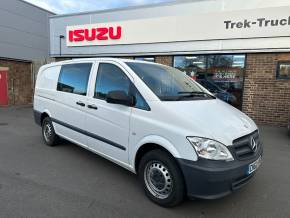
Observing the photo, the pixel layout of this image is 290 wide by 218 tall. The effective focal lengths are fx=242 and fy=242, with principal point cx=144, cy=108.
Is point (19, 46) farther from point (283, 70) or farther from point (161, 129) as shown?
point (161, 129)

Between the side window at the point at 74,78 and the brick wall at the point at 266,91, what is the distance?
6646mm

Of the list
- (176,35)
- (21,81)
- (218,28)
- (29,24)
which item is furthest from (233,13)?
(29,24)

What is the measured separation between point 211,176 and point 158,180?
782mm

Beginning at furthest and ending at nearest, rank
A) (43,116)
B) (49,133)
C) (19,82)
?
(19,82)
(43,116)
(49,133)

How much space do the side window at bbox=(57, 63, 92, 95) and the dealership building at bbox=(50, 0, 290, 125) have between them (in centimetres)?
582

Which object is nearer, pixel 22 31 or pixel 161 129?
pixel 161 129

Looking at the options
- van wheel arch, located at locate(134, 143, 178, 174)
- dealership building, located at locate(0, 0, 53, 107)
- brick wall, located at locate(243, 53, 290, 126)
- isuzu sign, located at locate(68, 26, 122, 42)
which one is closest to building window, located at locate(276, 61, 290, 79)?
brick wall, located at locate(243, 53, 290, 126)

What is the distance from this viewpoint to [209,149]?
271 cm

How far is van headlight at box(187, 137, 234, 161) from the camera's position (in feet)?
8.87

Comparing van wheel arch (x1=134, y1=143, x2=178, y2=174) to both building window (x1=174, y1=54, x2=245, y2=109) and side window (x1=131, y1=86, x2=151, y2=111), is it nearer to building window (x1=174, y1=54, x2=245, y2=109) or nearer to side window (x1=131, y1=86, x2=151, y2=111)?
side window (x1=131, y1=86, x2=151, y2=111)

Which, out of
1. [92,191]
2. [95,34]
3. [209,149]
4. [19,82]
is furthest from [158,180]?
[19,82]

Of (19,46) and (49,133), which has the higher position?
(19,46)

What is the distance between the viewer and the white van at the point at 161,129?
2.74m

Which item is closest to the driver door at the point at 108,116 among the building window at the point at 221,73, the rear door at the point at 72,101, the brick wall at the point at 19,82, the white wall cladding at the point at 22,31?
the rear door at the point at 72,101
